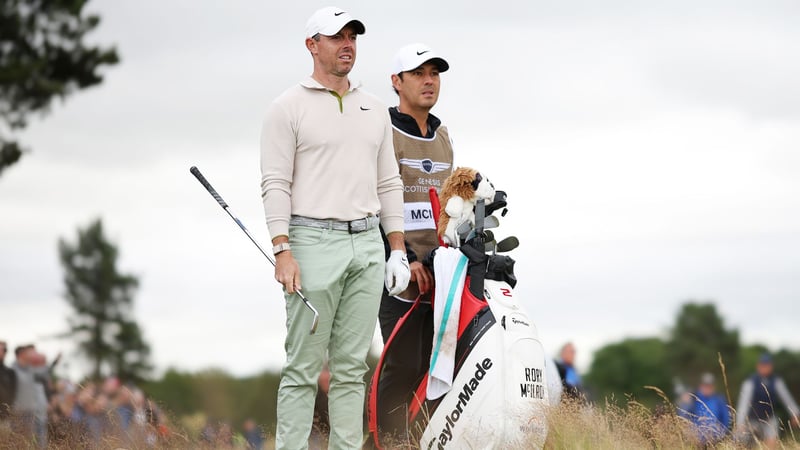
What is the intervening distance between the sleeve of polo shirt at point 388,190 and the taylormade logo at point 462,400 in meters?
0.92

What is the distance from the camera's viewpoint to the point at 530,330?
6410mm

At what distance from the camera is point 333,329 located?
577cm

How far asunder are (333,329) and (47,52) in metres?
13.7

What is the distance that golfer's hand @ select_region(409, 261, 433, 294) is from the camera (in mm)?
6566

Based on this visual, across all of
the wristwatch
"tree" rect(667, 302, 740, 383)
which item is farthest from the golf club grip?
"tree" rect(667, 302, 740, 383)

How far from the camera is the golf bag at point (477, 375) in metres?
6.20

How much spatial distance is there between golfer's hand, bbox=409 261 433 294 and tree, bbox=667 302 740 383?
85.9 metres

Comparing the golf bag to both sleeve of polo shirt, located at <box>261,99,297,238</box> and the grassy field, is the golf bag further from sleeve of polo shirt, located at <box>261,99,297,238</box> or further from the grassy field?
sleeve of polo shirt, located at <box>261,99,297,238</box>

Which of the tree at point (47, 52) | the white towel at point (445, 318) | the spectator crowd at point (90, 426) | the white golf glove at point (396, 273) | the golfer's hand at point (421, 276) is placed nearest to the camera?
the white golf glove at point (396, 273)

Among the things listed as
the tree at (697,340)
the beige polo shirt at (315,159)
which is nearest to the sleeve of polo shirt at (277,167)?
the beige polo shirt at (315,159)

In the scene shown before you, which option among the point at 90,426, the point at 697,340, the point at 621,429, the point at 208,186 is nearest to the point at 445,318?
the point at 621,429

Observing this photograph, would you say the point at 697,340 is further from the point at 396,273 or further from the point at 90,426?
the point at 396,273

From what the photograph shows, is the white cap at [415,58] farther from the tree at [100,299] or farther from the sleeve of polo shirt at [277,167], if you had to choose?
the tree at [100,299]

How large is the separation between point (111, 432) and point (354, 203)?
3025 millimetres
